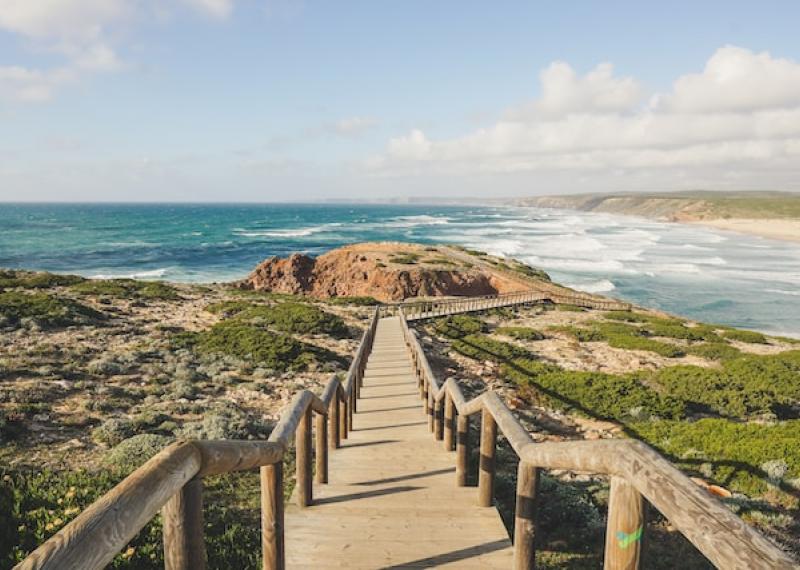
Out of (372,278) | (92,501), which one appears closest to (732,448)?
(92,501)

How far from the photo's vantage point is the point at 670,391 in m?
13.1

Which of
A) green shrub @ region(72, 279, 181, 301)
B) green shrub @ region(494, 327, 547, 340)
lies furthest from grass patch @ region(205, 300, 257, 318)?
green shrub @ region(494, 327, 547, 340)

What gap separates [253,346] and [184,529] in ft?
40.5

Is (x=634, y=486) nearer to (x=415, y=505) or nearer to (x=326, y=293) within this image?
(x=415, y=505)

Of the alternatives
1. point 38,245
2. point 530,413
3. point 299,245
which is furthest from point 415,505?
point 38,245

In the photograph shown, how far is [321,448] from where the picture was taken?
5.31m

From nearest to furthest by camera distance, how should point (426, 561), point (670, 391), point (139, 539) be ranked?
1. point (426, 561)
2. point (139, 539)
3. point (670, 391)

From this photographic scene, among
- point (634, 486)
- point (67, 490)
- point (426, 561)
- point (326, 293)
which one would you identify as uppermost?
point (634, 486)

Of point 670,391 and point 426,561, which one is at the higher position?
point 426,561

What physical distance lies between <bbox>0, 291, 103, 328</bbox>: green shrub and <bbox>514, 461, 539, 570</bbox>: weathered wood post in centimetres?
1590

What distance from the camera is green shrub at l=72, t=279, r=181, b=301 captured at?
20953 millimetres

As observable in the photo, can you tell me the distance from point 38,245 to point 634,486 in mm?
90533

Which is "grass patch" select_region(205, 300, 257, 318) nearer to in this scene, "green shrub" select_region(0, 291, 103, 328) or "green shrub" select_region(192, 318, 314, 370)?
"green shrub" select_region(0, 291, 103, 328)

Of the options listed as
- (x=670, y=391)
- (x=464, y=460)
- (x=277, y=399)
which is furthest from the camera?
(x=670, y=391)
